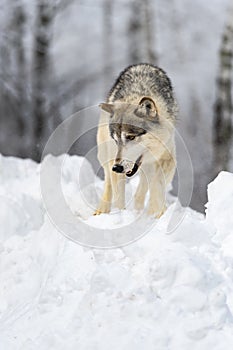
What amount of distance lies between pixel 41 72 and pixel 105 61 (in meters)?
4.88

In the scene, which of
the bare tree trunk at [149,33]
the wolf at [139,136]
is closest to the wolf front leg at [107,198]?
the wolf at [139,136]

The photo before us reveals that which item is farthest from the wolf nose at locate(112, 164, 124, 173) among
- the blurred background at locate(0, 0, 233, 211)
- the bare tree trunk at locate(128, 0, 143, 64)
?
the bare tree trunk at locate(128, 0, 143, 64)

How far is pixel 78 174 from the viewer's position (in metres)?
9.75

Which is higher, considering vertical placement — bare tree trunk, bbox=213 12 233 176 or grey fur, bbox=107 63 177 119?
grey fur, bbox=107 63 177 119

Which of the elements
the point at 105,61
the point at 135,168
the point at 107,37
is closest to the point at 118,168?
the point at 135,168

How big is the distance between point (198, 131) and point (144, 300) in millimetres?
13385

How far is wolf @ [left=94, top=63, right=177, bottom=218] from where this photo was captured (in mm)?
6801

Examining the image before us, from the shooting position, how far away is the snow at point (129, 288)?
4703mm

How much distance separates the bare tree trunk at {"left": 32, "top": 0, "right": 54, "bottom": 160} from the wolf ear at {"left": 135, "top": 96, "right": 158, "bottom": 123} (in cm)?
955

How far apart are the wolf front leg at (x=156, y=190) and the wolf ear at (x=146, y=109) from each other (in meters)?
0.75

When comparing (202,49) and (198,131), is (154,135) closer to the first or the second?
(198,131)

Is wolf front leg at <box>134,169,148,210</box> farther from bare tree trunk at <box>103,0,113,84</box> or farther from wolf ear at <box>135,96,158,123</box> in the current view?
bare tree trunk at <box>103,0,113,84</box>

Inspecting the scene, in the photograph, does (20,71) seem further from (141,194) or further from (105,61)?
(141,194)

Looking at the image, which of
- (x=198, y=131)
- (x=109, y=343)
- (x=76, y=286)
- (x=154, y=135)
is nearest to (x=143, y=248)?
(x=76, y=286)
